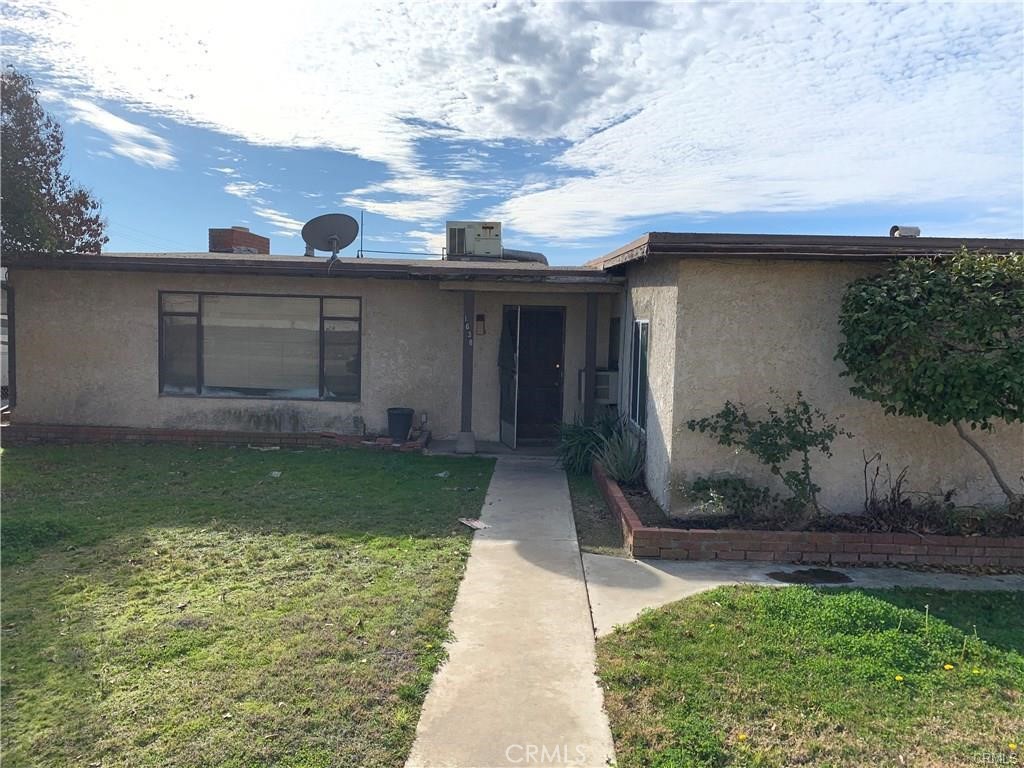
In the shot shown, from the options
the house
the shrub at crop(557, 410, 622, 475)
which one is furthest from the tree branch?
the house

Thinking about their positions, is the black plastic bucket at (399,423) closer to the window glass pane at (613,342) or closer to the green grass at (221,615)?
the green grass at (221,615)

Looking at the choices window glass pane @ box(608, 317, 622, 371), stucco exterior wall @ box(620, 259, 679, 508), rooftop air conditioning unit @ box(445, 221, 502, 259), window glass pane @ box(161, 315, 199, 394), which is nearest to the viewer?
stucco exterior wall @ box(620, 259, 679, 508)

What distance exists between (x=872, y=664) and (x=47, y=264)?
36.6 ft

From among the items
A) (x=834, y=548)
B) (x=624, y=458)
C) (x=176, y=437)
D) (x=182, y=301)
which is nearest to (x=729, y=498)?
(x=834, y=548)

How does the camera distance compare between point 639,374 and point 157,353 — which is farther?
point 157,353

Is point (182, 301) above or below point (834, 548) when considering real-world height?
above

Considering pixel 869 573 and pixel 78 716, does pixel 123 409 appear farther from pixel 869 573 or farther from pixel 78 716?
pixel 869 573

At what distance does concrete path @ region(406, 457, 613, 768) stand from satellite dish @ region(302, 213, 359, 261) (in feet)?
20.3

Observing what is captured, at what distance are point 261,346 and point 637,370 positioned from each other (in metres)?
5.80

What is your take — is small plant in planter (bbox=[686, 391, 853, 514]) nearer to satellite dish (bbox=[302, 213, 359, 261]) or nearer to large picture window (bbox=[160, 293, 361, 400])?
large picture window (bbox=[160, 293, 361, 400])

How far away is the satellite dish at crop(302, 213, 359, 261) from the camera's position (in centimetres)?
1111

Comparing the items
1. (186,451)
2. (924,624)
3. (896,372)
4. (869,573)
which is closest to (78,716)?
(924,624)

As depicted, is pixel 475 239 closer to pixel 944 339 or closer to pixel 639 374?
pixel 639 374

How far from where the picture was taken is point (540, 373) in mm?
11391
